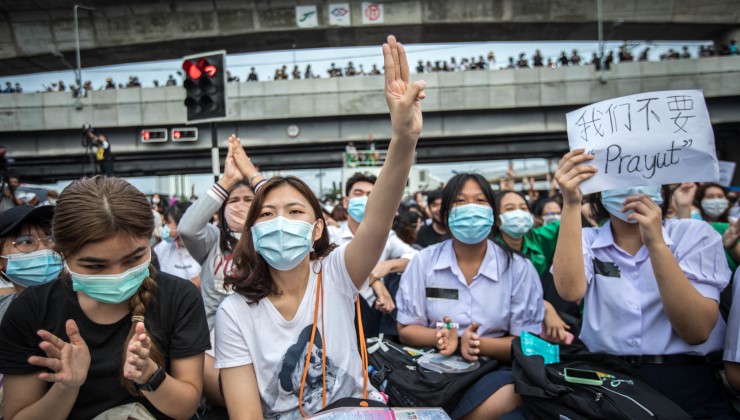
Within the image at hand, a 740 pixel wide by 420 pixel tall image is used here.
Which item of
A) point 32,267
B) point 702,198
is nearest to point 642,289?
point 32,267

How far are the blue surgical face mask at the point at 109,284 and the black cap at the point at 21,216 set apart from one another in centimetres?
81

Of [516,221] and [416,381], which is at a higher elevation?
[516,221]

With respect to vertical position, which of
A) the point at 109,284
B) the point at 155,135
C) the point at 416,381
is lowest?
the point at 416,381

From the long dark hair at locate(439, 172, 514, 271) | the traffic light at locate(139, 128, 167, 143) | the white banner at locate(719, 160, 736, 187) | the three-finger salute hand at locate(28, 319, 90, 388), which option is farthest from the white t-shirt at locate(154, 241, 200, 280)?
the traffic light at locate(139, 128, 167, 143)

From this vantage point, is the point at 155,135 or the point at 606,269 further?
the point at 155,135

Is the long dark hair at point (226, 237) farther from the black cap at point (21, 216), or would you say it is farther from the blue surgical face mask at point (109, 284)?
the blue surgical face mask at point (109, 284)

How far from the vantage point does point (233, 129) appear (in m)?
22.9

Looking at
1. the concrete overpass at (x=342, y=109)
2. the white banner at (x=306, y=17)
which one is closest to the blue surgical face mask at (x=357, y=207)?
the concrete overpass at (x=342, y=109)

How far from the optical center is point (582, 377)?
2.18 m

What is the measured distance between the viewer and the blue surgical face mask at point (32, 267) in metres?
2.39

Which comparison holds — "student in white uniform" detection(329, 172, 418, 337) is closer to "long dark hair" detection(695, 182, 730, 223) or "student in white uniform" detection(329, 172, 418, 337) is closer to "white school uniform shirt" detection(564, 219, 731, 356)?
"white school uniform shirt" detection(564, 219, 731, 356)

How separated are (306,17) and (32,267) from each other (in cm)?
2376

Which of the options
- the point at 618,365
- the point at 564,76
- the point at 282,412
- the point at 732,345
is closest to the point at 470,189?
the point at 618,365

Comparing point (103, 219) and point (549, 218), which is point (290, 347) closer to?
point (103, 219)
